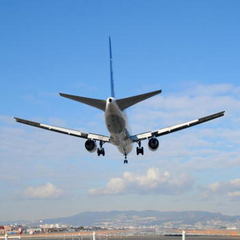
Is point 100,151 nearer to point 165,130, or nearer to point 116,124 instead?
point 165,130

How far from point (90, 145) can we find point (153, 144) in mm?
9102

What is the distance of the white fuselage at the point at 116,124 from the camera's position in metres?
53.5

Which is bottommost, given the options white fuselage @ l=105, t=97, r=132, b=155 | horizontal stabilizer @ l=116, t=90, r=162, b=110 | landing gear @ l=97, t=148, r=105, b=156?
landing gear @ l=97, t=148, r=105, b=156

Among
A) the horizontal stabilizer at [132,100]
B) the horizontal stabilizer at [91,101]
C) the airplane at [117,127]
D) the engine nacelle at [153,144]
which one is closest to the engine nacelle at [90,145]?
the airplane at [117,127]

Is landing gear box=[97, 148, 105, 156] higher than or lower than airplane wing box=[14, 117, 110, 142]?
lower

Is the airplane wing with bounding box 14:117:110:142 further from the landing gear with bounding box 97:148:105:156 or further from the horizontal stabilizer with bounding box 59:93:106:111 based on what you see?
the horizontal stabilizer with bounding box 59:93:106:111

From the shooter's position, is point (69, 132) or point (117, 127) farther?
point (69, 132)

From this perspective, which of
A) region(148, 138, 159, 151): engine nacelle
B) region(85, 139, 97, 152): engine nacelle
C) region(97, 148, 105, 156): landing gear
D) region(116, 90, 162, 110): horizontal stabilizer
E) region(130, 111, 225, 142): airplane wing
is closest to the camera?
region(116, 90, 162, 110): horizontal stabilizer

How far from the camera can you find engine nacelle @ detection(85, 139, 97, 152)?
64.4m

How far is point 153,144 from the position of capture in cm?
6512

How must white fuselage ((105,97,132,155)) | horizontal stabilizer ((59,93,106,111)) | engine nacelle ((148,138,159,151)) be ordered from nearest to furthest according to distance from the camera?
horizontal stabilizer ((59,93,106,111)), white fuselage ((105,97,132,155)), engine nacelle ((148,138,159,151))

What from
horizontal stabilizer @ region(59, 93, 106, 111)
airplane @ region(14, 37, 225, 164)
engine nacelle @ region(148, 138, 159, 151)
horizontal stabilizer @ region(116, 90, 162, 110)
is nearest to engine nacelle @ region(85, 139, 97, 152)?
airplane @ region(14, 37, 225, 164)

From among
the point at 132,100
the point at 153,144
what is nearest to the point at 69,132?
the point at 153,144

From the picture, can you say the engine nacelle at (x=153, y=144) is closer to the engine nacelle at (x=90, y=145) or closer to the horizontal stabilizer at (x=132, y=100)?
the engine nacelle at (x=90, y=145)
